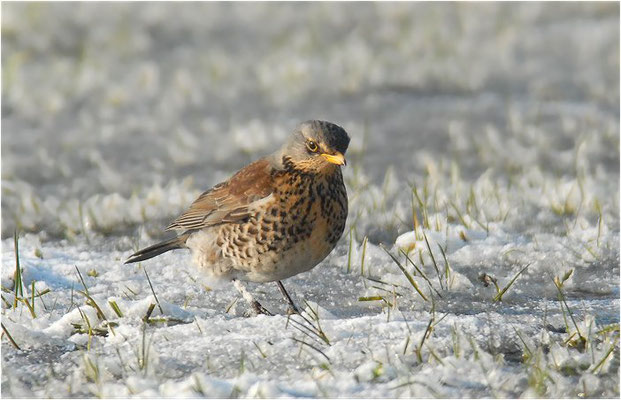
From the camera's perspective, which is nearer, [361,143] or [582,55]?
[361,143]

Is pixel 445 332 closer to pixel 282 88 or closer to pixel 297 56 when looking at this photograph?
pixel 282 88

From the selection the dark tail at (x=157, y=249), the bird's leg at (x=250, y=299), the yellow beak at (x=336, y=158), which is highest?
the yellow beak at (x=336, y=158)

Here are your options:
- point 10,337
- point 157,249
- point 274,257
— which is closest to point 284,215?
point 274,257

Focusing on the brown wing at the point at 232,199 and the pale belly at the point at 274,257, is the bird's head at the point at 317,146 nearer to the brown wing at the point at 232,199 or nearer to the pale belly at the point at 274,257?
the brown wing at the point at 232,199

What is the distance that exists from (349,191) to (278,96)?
13.0 ft

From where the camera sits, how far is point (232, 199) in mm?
6027

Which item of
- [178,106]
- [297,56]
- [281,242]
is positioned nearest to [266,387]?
[281,242]

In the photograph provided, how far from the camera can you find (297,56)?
1349cm

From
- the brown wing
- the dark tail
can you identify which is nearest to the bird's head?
the brown wing

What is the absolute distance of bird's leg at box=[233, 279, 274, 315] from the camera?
18.4ft

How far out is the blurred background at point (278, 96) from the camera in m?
9.19

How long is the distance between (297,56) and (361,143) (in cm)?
349

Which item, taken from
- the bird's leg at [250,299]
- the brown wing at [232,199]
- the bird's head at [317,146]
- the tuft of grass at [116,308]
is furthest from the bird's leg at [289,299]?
the tuft of grass at [116,308]

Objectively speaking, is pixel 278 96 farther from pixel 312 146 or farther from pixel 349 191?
pixel 312 146
